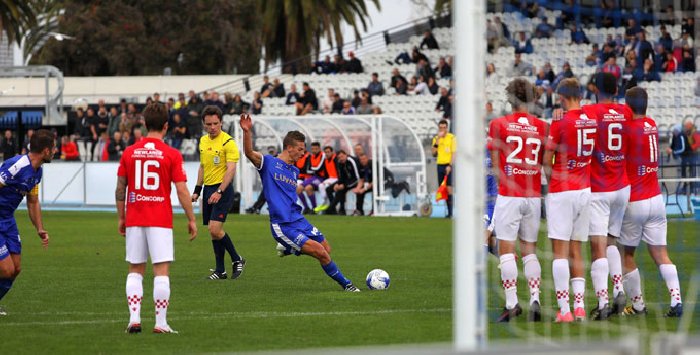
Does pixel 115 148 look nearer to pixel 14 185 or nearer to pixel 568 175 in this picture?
pixel 14 185

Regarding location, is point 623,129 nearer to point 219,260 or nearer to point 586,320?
point 586,320

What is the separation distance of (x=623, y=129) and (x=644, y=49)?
51.0 ft

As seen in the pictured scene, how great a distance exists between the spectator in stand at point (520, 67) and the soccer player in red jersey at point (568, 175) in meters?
16.9

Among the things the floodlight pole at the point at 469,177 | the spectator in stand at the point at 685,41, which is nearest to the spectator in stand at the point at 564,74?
the spectator in stand at the point at 685,41

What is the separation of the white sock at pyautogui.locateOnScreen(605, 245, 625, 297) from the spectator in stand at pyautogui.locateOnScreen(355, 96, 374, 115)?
71.5 feet

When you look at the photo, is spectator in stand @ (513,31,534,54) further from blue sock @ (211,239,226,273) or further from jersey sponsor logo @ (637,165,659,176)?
jersey sponsor logo @ (637,165,659,176)

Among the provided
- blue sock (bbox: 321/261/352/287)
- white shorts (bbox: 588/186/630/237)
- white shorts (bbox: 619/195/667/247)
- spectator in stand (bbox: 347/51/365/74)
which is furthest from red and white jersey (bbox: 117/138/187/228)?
spectator in stand (bbox: 347/51/365/74)

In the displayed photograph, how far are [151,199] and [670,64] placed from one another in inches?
833

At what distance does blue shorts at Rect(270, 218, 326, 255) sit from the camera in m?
12.2

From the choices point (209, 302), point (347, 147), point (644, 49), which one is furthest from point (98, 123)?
point (209, 302)

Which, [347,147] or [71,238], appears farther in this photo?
[347,147]

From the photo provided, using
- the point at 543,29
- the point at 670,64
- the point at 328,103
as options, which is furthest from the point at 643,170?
the point at 328,103

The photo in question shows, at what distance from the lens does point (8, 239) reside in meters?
10.5

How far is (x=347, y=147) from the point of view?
2867 cm
